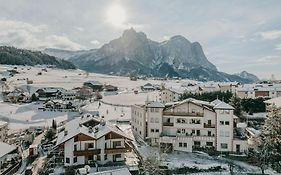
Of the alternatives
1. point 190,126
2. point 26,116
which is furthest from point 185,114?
point 26,116

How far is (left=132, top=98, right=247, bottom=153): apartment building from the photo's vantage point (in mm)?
42125

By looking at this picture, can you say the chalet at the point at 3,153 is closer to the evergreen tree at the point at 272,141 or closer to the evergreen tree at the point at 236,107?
the evergreen tree at the point at 272,141

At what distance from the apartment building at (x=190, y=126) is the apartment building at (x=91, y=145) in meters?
8.81

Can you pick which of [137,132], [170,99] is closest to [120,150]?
[137,132]

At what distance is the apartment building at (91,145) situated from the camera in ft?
112

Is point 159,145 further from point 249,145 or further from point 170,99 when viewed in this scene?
point 170,99

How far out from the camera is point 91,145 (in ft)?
115

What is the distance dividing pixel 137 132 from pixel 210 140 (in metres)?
11.8

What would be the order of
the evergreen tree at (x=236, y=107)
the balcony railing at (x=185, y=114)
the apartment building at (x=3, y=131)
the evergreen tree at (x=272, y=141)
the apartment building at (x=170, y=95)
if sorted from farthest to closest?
1. the apartment building at (x=170, y=95)
2. the evergreen tree at (x=236, y=107)
3. the apartment building at (x=3, y=131)
4. the balcony railing at (x=185, y=114)
5. the evergreen tree at (x=272, y=141)

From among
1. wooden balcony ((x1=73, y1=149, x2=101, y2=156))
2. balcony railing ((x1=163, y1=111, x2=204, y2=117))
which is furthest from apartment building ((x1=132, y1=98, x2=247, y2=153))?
wooden balcony ((x1=73, y1=149, x2=101, y2=156))

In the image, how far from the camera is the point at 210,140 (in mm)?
42625

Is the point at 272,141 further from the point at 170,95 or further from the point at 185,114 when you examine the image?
the point at 170,95

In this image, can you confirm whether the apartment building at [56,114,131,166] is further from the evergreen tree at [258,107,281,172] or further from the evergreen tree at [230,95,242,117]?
the evergreen tree at [230,95,242,117]

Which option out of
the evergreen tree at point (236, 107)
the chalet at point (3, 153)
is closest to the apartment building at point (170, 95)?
the evergreen tree at point (236, 107)
